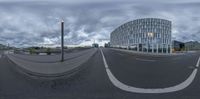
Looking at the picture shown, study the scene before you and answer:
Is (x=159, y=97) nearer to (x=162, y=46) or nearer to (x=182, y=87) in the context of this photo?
(x=182, y=87)

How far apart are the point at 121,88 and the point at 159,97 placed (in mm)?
1577

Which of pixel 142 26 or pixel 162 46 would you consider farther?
pixel 142 26

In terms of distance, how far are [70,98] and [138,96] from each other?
205 cm

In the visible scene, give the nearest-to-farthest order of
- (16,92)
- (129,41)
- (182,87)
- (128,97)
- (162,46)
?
(128,97)
(16,92)
(182,87)
(162,46)
(129,41)

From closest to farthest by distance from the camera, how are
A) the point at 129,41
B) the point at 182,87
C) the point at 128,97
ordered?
1. the point at 128,97
2. the point at 182,87
3. the point at 129,41

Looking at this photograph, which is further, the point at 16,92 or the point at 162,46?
the point at 162,46

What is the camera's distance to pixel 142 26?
98875 millimetres

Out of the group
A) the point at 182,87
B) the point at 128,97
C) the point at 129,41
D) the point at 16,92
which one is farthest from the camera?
the point at 129,41

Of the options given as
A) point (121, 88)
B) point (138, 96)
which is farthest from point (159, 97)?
point (121, 88)

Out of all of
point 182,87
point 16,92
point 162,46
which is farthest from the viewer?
point 162,46

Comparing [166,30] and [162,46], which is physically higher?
[166,30]

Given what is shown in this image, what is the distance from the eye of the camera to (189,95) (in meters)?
6.35

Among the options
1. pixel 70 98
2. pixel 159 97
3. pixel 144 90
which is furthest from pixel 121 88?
pixel 70 98

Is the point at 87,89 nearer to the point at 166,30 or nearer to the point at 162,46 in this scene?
the point at 162,46
